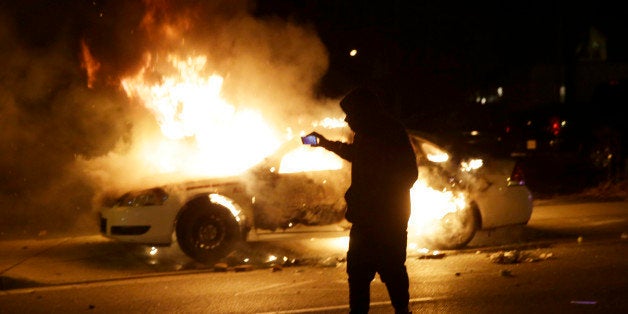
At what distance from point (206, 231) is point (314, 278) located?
170cm

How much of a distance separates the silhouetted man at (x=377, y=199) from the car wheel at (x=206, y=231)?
13.1 feet

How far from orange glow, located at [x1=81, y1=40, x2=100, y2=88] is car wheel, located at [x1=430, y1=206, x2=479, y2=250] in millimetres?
8676

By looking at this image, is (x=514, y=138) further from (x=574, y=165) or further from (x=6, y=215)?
(x=6, y=215)

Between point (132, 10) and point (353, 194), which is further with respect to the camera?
point (132, 10)

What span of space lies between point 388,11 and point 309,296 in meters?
15.8

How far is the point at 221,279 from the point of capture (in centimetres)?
864

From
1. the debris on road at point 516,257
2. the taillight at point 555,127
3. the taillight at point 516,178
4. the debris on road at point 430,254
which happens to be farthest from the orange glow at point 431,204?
the taillight at point 555,127

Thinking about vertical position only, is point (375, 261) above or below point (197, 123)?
below

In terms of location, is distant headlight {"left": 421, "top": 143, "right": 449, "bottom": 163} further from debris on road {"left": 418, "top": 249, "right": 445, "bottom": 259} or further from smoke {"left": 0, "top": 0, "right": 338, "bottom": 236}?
smoke {"left": 0, "top": 0, "right": 338, "bottom": 236}

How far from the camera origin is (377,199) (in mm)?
5773

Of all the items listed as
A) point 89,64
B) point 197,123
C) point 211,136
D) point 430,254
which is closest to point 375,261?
point 430,254

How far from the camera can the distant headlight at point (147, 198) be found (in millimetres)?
9609

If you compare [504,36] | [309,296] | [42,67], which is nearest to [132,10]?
[42,67]

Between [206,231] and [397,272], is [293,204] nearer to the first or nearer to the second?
[206,231]
